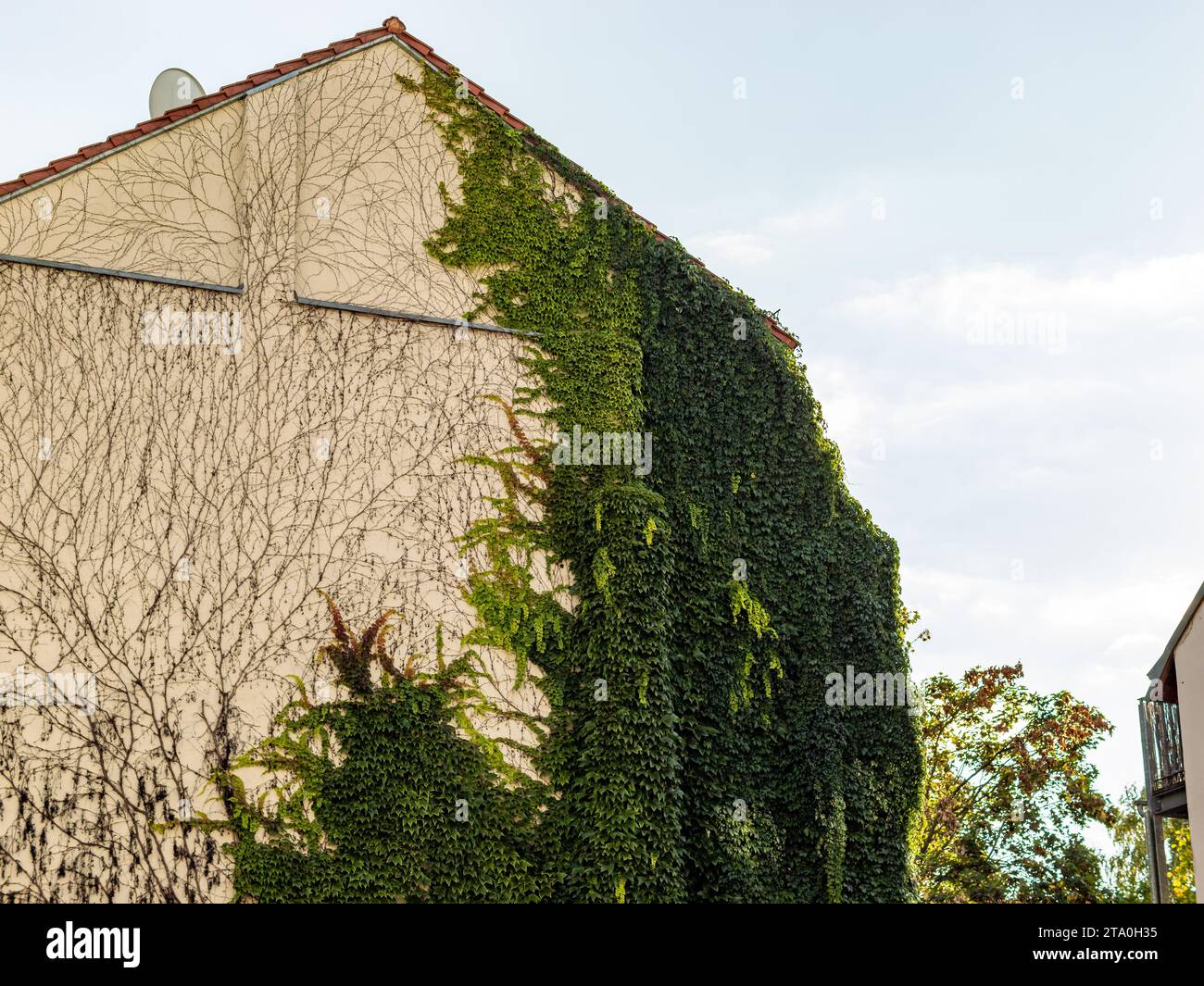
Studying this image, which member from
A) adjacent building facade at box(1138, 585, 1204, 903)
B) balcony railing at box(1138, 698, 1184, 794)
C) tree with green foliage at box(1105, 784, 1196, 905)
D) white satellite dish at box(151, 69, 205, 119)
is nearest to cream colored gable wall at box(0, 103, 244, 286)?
white satellite dish at box(151, 69, 205, 119)

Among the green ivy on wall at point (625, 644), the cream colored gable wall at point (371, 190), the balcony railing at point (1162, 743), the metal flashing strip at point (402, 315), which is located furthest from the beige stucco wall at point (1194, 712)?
the cream colored gable wall at point (371, 190)

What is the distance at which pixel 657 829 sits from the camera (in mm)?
14055

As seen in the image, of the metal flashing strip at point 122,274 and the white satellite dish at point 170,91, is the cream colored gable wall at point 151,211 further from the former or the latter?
the white satellite dish at point 170,91

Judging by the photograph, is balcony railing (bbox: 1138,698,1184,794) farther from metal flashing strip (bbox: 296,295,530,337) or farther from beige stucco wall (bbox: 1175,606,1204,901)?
metal flashing strip (bbox: 296,295,530,337)

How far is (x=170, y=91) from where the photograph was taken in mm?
16953

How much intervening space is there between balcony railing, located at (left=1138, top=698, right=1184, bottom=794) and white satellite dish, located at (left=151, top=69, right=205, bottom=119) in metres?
18.1

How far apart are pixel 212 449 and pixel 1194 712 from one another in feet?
48.4

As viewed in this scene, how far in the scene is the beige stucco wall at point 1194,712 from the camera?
18297mm

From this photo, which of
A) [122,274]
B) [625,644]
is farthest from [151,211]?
[625,644]

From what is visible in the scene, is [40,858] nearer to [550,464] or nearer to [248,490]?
[248,490]

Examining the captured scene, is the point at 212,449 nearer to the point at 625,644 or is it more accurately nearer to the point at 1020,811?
the point at 625,644
